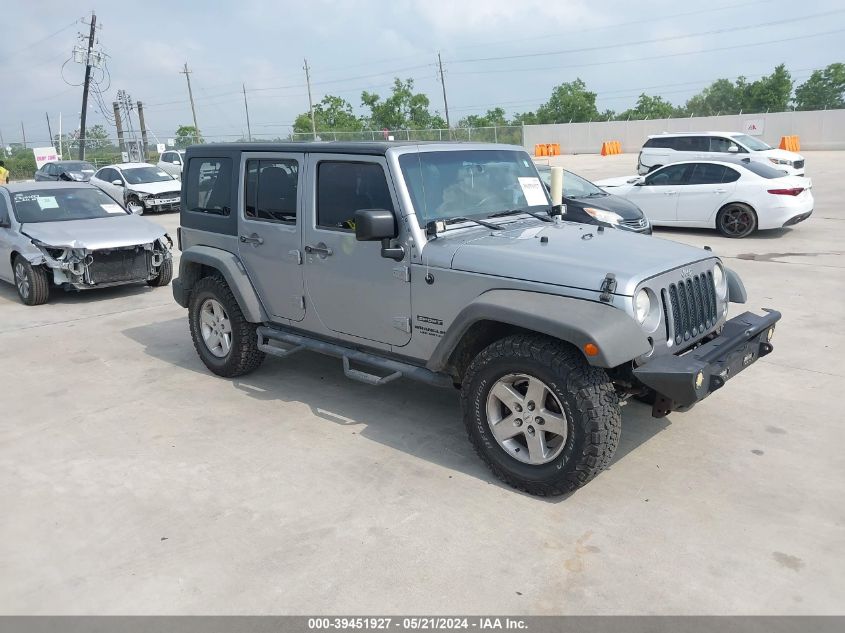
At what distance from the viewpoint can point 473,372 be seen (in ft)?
13.5

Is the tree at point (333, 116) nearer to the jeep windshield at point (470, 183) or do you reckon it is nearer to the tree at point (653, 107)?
the tree at point (653, 107)

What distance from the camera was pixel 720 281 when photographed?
14.9ft

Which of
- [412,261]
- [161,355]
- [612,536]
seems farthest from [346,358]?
[161,355]

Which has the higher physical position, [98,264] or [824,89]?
[824,89]

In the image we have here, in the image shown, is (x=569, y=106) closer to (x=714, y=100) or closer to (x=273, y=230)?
(x=714, y=100)

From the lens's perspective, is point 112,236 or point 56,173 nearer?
point 112,236

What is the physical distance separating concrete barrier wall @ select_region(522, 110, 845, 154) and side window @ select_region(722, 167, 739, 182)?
2936 centimetres

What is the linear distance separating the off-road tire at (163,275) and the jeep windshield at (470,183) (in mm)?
6340

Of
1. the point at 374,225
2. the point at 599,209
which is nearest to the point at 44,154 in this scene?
the point at 599,209

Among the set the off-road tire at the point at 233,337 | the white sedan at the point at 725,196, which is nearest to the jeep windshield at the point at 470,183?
the off-road tire at the point at 233,337

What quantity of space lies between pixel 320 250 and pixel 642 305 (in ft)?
7.72

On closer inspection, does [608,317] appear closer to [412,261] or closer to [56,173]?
[412,261]

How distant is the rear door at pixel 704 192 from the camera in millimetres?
12430
